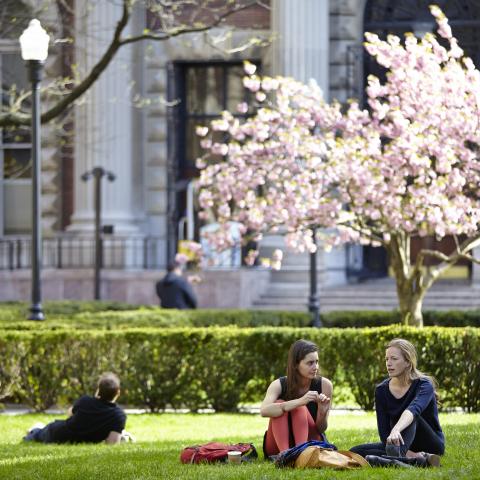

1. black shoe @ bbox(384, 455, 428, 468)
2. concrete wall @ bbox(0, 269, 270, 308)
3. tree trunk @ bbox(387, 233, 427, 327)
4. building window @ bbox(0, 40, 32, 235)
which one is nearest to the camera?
black shoe @ bbox(384, 455, 428, 468)

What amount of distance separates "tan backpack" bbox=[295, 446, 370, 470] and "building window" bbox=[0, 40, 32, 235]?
879 inches

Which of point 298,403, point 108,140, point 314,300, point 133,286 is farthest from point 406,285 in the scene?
point 108,140

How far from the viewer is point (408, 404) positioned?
11.8 m

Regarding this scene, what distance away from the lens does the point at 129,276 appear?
31266 millimetres

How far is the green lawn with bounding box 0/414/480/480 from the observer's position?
11203 mm

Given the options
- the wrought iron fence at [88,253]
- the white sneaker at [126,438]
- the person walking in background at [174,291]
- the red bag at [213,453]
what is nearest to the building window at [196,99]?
the wrought iron fence at [88,253]

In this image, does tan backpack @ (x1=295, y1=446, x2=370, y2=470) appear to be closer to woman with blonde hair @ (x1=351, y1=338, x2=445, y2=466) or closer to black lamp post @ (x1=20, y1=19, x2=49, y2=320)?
woman with blonde hair @ (x1=351, y1=338, x2=445, y2=466)

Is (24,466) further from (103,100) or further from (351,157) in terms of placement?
(103,100)

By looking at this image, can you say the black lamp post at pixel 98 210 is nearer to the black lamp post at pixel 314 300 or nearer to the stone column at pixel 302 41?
the stone column at pixel 302 41

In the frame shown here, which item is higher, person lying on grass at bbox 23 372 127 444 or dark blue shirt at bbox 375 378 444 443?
dark blue shirt at bbox 375 378 444 443

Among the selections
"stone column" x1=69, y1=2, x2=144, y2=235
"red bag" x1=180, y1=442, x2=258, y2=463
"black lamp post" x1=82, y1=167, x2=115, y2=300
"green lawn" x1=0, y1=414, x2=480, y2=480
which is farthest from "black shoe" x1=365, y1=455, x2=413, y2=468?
"stone column" x1=69, y1=2, x2=144, y2=235

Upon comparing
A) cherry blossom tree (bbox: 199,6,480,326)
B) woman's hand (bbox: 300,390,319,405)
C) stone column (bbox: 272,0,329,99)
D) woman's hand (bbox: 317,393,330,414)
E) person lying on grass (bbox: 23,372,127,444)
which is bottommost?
person lying on grass (bbox: 23,372,127,444)

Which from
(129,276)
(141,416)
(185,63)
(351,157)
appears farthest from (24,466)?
(185,63)

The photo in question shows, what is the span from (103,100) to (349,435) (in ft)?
62.1
